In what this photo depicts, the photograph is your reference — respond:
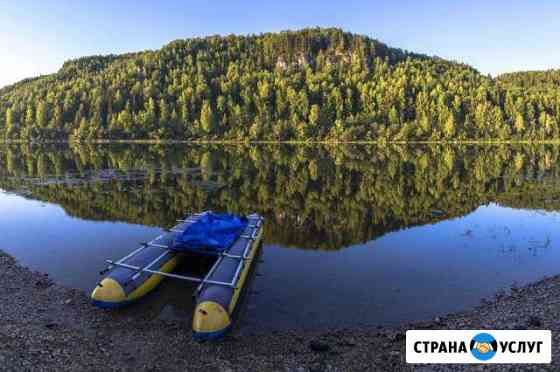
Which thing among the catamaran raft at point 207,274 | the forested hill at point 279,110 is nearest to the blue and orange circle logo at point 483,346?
the catamaran raft at point 207,274

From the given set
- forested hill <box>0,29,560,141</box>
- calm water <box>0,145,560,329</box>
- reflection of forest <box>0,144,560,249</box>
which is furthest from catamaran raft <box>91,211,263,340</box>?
forested hill <box>0,29,560,141</box>

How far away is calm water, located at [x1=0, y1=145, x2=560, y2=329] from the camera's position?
45.4 ft

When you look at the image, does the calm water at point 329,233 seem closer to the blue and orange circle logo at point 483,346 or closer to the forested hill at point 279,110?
the blue and orange circle logo at point 483,346

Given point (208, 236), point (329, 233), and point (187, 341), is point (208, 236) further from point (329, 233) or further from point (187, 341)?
point (329, 233)

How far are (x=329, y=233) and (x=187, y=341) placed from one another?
13.1m

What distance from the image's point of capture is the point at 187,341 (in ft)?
35.3

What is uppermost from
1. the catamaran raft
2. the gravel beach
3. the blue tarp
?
the blue tarp

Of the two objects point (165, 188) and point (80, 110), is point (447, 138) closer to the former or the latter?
point (165, 188)

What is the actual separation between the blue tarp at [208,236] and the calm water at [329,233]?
1.64 metres

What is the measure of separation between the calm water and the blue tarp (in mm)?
1642

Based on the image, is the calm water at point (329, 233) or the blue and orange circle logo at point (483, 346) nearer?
the blue and orange circle logo at point (483, 346)

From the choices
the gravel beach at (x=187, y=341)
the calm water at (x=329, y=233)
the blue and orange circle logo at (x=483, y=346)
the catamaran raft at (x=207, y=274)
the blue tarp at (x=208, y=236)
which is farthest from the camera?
the blue tarp at (x=208, y=236)

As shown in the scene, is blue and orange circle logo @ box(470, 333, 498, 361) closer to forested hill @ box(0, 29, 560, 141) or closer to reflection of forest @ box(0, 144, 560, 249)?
reflection of forest @ box(0, 144, 560, 249)

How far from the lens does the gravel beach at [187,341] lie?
9.36 metres
